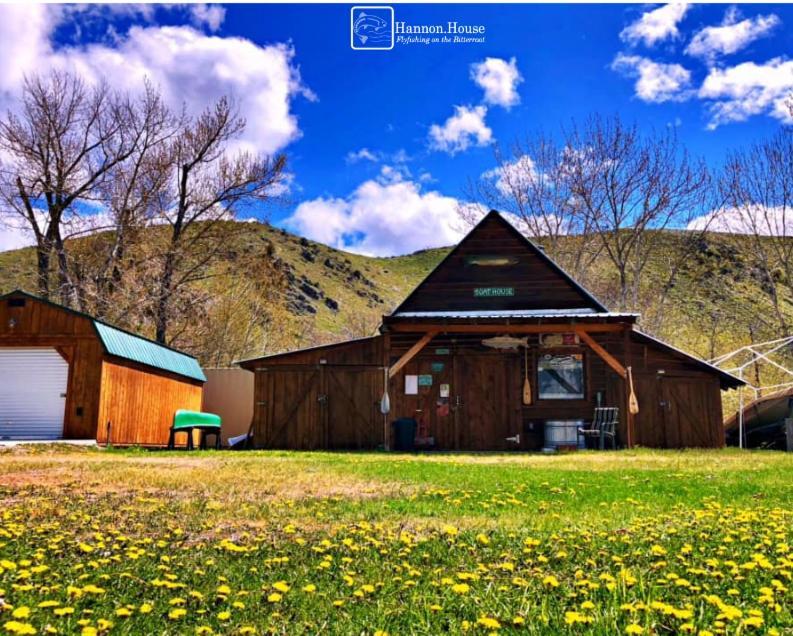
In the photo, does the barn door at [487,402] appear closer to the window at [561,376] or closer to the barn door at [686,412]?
the window at [561,376]

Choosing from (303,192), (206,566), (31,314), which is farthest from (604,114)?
(206,566)

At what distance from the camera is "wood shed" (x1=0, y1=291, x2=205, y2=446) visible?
18672 mm

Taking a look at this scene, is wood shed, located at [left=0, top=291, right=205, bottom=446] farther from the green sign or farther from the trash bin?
the green sign

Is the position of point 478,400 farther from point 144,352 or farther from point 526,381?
point 144,352

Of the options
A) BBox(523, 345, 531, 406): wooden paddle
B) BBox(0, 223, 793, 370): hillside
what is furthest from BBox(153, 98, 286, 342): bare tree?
BBox(523, 345, 531, 406): wooden paddle

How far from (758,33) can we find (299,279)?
226 ft

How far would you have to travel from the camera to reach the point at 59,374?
19.0 metres

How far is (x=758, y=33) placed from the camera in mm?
21688

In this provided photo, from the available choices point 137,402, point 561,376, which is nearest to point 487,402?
point 561,376

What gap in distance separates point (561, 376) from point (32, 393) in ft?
46.5

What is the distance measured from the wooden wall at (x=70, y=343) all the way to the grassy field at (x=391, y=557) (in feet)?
33.5

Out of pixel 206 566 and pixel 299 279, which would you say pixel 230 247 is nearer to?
pixel 206 566

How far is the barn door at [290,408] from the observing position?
64.7 feet

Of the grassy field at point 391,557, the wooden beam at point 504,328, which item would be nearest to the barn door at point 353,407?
the wooden beam at point 504,328
